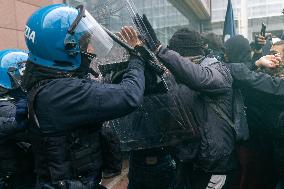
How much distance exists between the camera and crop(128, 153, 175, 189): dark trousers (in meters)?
2.92

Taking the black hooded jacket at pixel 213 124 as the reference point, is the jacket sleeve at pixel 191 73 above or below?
above

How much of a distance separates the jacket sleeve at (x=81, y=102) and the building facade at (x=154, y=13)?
629 millimetres

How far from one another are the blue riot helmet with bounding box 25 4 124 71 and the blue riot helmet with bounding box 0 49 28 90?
2.66 feet

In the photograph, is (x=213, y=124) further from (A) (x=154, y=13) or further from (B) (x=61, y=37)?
(A) (x=154, y=13)

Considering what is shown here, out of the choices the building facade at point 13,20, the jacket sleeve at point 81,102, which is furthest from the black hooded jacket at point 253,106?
the building facade at point 13,20

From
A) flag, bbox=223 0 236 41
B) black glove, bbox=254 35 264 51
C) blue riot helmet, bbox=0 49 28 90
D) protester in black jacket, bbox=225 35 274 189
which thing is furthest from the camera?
flag, bbox=223 0 236 41

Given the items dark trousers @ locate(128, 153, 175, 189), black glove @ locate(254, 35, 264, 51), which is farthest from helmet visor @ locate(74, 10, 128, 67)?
black glove @ locate(254, 35, 264, 51)

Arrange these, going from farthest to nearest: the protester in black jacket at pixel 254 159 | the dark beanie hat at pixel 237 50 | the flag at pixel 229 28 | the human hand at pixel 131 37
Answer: the flag at pixel 229 28 < the dark beanie hat at pixel 237 50 < the protester in black jacket at pixel 254 159 < the human hand at pixel 131 37

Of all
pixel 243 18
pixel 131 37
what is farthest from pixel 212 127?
pixel 243 18

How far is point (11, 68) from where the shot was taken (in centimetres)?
290

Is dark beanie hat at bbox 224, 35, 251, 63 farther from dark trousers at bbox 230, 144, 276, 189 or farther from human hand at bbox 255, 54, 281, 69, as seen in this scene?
dark trousers at bbox 230, 144, 276, 189

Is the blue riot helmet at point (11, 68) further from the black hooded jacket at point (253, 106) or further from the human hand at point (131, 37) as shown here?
the black hooded jacket at point (253, 106)

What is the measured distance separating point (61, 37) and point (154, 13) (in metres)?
5.73

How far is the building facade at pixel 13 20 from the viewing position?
479 centimetres
